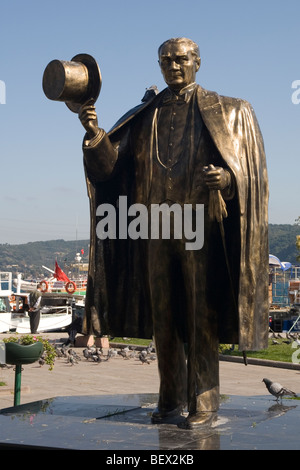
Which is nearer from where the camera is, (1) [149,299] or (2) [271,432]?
(2) [271,432]

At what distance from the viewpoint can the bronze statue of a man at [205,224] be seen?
6.17 meters

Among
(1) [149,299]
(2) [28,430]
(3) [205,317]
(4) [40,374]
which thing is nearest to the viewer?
(2) [28,430]

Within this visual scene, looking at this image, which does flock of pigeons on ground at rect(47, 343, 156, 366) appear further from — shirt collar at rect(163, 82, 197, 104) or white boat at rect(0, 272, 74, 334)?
shirt collar at rect(163, 82, 197, 104)

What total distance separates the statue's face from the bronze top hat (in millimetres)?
578

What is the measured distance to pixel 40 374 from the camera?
1658 cm

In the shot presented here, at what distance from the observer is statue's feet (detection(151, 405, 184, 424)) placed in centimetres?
636

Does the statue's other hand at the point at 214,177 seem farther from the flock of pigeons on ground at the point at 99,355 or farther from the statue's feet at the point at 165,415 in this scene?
the flock of pigeons on ground at the point at 99,355

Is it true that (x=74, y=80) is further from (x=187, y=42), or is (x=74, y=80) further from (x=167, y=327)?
(x=167, y=327)

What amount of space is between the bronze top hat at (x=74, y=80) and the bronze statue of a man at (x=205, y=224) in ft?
0.44

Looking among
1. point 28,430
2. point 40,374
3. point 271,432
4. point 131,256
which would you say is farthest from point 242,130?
point 40,374

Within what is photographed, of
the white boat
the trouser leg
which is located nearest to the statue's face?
the trouser leg

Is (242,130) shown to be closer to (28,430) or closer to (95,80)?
(95,80)
